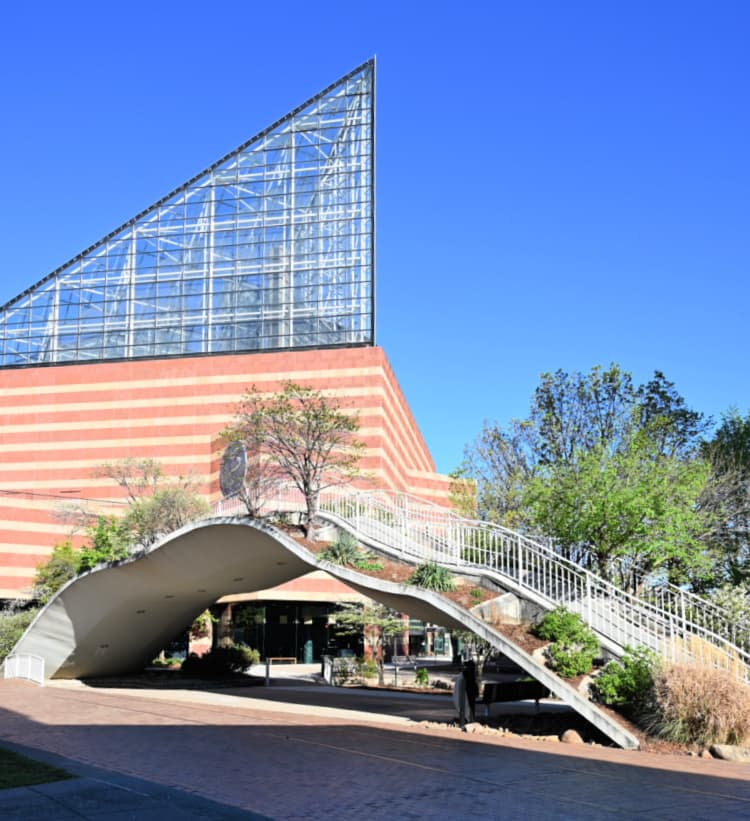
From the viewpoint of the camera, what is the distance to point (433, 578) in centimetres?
1973

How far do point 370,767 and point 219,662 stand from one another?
74.8ft

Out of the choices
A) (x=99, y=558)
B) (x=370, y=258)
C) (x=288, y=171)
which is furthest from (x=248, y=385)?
(x=99, y=558)

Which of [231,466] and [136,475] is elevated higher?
[231,466]

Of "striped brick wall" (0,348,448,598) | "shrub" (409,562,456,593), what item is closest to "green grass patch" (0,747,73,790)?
"shrub" (409,562,456,593)

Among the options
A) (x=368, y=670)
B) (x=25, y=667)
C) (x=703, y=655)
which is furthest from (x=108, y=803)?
(x=368, y=670)

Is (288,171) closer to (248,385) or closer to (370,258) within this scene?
(370,258)

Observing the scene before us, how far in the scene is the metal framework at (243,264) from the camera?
6419 centimetres

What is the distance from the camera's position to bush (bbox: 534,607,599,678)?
16781 mm

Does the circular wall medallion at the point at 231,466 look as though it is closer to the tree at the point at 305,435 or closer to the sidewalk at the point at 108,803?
the tree at the point at 305,435

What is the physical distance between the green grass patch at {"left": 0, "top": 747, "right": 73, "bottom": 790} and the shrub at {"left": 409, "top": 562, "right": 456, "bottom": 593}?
29.6 ft

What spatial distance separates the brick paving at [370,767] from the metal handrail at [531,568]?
2.71 meters

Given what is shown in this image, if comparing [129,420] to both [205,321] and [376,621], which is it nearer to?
[205,321]

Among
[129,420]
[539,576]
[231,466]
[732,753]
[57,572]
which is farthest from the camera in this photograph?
[129,420]

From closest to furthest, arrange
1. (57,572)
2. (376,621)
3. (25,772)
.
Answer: (25,772) < (376,621) < (57,572)
